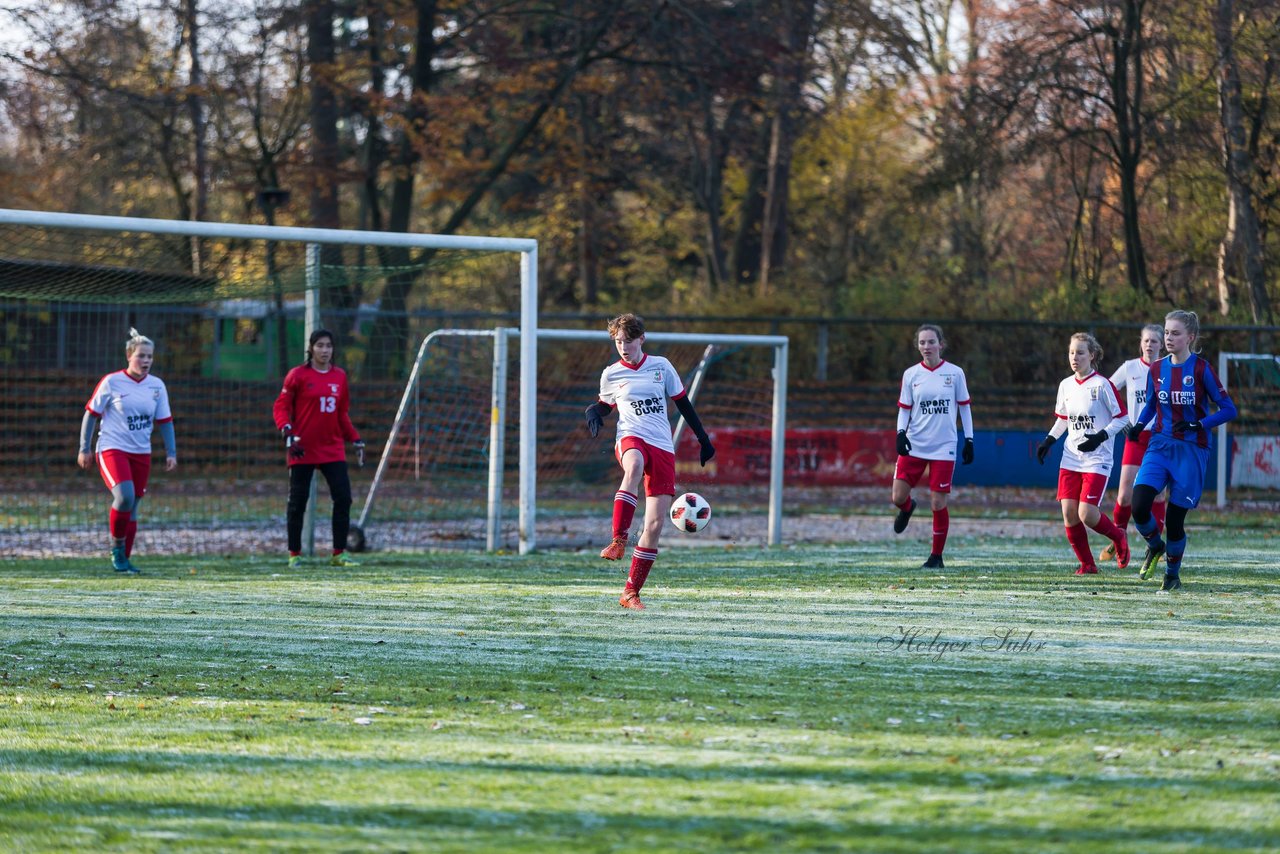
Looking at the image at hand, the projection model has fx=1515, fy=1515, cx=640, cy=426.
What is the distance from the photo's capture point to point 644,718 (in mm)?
5539

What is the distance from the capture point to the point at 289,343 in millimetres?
23484

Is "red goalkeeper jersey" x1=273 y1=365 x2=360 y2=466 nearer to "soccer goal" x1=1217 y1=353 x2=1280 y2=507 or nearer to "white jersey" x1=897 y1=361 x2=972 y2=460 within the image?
"white jersey" x1=897 y1=361 x2=972 y2=460

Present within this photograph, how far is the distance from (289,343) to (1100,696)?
62.7 feet

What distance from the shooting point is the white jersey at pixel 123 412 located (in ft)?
37.3

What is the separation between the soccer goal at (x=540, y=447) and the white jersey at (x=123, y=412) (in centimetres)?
261

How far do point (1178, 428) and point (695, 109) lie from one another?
59.2 ft

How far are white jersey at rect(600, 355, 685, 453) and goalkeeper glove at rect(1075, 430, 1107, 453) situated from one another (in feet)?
10.5

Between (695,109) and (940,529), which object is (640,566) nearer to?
(940,529)

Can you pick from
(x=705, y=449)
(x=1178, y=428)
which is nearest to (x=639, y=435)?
(x=705, y=449)

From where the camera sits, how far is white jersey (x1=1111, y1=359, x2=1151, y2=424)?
1162cm

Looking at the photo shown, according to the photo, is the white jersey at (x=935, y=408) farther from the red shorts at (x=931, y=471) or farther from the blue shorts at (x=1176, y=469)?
the blue shorts at (x=1176, y=469)

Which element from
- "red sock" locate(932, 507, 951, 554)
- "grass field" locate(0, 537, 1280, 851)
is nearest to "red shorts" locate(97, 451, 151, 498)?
"grass field" locate(0, 537, 1280, 851)

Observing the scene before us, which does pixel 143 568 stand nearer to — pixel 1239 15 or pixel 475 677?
pixel 475 677

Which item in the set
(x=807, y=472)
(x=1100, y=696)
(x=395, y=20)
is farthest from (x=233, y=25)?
(x=1100, y=696)
